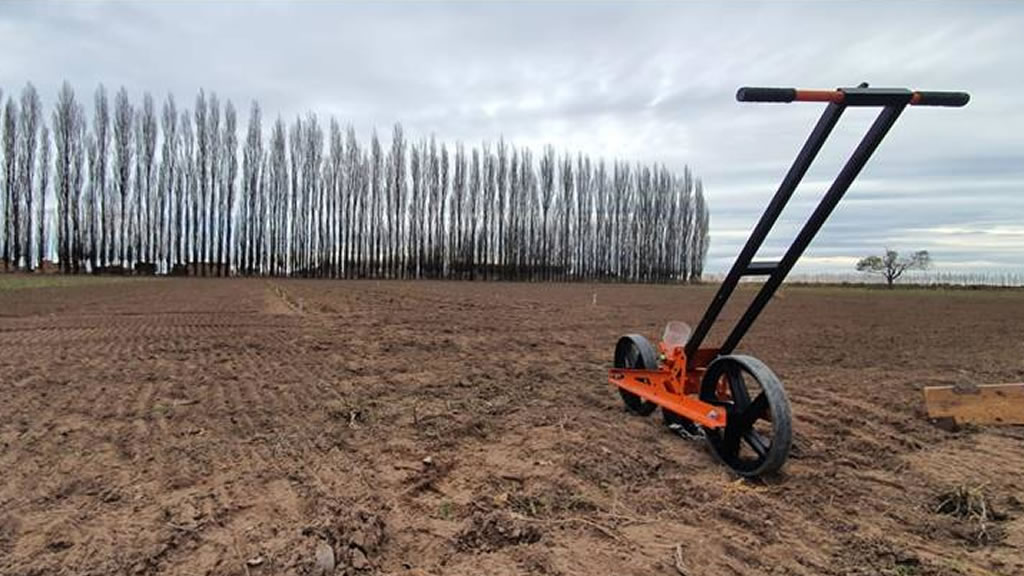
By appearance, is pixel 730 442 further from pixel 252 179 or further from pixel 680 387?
pixel 252 179

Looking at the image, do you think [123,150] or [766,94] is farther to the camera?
[123,150]

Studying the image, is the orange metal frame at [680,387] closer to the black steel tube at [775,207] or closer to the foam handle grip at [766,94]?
the black steel tube at [775,207]

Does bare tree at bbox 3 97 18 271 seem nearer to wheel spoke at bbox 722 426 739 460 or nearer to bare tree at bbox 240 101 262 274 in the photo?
bare tree at bbox 240 101 262 274

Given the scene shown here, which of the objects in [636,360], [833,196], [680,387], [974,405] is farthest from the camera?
[636,360]

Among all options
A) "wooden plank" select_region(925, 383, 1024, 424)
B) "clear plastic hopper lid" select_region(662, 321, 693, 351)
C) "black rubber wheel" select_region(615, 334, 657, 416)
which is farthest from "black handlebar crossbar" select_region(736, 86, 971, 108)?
"wooden plank" select_region(925, 383, 1024, 424)

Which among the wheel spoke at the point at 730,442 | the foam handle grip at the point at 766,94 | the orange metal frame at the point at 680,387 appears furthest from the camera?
the orange metal frame at the point at 680,387

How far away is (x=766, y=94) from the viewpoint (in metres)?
3.76

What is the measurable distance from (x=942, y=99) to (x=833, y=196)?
0.77 m

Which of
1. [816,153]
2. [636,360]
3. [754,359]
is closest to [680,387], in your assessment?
[754,359]

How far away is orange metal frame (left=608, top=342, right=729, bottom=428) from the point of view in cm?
460

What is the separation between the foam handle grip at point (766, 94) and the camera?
146 inches

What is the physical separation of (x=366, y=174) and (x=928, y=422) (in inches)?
2516

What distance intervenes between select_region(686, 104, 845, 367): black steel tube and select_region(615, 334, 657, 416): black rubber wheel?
846 millimetres

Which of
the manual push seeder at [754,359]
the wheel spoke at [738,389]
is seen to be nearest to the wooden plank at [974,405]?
the manual push seeder at [754,359]
